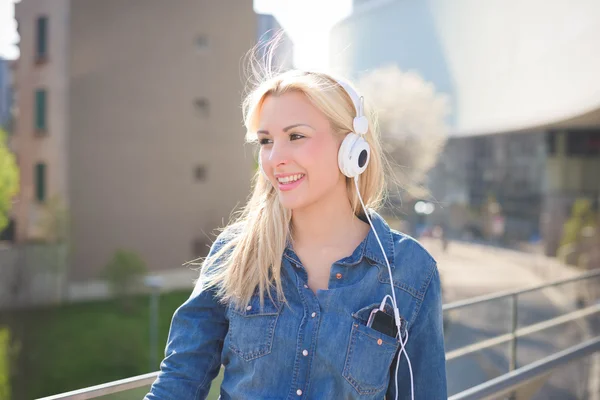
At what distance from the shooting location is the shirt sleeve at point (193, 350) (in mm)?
1339

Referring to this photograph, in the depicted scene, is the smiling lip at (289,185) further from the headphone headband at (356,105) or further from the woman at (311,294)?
the headphone headband at (356,105)

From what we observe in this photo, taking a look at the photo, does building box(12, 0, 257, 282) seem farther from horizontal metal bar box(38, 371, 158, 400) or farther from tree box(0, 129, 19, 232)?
horizontal metal bar box(38, 371, 158, 400)

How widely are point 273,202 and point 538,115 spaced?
38.8ft

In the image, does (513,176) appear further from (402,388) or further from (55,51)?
(402,388)

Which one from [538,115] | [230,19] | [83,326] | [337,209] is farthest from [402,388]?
[230,19]

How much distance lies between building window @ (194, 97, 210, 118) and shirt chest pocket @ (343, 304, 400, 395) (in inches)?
779

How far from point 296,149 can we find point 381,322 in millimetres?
383

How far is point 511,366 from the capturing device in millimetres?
2816

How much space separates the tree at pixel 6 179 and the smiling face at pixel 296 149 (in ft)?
57.2

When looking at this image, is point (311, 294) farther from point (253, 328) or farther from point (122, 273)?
point (122, 273)

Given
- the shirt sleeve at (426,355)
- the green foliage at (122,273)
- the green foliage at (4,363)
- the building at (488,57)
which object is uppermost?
the building at (488,57)

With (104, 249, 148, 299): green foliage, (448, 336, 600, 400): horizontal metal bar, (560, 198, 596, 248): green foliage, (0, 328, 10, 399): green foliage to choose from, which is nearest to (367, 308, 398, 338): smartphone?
(448, 336, 600, 400): horizontal metal bar

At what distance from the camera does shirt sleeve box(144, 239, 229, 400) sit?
134cm

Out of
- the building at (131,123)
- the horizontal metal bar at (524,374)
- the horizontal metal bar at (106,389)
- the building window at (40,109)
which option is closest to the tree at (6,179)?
the building at (131,123)
